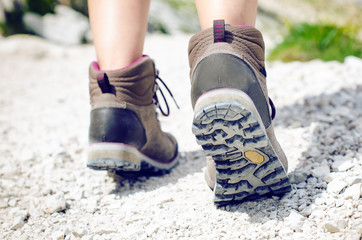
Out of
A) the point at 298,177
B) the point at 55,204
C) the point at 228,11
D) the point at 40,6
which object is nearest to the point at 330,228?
the point at 298,177

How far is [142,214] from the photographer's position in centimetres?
130

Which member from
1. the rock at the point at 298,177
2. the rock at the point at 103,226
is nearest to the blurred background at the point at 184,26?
the rock at the point at 298,177

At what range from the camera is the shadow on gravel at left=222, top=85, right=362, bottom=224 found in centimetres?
118

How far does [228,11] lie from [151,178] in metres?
0.84

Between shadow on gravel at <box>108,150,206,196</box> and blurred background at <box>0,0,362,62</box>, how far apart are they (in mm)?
2305

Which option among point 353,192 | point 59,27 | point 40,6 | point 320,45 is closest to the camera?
point 353,192

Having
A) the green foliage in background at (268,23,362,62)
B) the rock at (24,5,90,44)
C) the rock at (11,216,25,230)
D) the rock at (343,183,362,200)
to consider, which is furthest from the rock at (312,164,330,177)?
the rock at (24,5,90,44)

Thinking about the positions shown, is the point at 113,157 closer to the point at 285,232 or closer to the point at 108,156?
the point at 108,156

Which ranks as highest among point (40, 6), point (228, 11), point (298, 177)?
point (228, 11)

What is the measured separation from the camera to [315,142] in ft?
5.45

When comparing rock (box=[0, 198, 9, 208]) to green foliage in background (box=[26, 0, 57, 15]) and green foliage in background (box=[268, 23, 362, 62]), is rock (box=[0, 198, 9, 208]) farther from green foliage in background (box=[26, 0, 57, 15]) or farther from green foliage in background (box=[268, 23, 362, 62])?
green foliage in background (box=[26, 0, 57, 15])

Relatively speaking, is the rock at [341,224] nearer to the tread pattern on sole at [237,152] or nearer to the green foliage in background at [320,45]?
the tread pattern on sole at [237,152]

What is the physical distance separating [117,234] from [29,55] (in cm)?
475

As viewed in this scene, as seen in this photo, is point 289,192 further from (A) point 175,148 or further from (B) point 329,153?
(A) point 175,148
